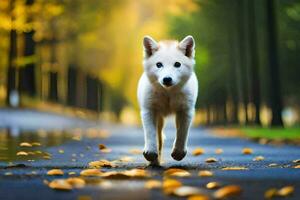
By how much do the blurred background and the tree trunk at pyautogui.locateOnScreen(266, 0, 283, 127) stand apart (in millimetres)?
41

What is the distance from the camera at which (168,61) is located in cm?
1077

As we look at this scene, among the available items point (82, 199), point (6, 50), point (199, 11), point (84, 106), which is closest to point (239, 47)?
point (199, 11)

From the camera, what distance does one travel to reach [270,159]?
13.6m

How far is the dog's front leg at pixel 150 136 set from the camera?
10992mm

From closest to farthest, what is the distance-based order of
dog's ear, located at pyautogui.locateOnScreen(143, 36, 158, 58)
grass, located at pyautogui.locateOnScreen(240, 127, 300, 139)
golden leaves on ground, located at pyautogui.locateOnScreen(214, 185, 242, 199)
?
golden leaves on ground, located at pyautogui.locateOnScreen(214, 185, 242, 199) < dog's ear, located at pyautogui.locateOnScreen(143, 36, 158, 58) < grass, located at pyautogui.locateOnScreen(240, 127, 300, 139)

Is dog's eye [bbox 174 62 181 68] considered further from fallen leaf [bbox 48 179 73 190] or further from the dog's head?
fallen leaf [bbox 48 179 73 190]

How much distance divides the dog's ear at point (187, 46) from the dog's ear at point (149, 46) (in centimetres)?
32

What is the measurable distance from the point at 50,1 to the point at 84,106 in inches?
876

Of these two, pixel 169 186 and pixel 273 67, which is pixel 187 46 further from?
pixel 273 67

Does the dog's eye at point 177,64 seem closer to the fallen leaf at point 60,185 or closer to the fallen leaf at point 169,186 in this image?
the fallen leaf at point 169,186

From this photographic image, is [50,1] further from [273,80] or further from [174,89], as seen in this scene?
[174,89]

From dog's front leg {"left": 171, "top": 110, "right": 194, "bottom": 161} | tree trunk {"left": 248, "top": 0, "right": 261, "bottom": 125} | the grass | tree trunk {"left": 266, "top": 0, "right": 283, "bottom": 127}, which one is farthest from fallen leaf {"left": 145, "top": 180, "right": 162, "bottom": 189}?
tree trunk {"left": 248, "top": 0, "right": 261, "bottom": 125}

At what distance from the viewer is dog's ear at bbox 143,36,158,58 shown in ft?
36.0

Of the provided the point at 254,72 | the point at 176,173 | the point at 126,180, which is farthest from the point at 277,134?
the point at 254,72
